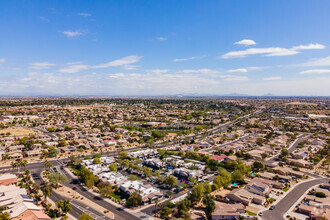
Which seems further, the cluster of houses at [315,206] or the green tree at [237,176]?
the green tree at [237,176]

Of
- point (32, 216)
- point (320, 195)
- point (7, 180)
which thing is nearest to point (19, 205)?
point (32, 216)

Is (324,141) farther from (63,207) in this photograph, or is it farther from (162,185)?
(63,207)

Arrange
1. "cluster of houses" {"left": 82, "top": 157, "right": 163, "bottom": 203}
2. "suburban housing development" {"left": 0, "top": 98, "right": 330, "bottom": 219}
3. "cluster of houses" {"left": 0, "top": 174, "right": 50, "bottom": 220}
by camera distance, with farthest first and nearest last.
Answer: "cluster of houses" {"left": 82, "top": 157, "right": 163, "bottom": 203} < "suburban housing development" {"left": 0, "top": 98, "right": 330, "bottom": 219} < "cluster of houses" {"left": 0, "top": 174, "right": 50, "bottom": 220}

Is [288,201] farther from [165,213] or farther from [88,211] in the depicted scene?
[88,211]

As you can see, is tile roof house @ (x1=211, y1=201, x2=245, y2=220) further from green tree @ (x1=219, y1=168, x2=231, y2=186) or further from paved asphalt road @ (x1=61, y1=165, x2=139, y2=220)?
paved asphalt road @ (x1=61, y1=165, x2=139, y2=220)

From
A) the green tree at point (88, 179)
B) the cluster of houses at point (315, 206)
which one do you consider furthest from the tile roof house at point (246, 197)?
the green tree at point (88, 179)

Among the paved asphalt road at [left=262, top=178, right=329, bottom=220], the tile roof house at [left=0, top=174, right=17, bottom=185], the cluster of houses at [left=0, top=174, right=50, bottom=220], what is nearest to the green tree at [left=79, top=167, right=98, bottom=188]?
the cluster of houses at [left=0, top=174, right=50, bottom=220]

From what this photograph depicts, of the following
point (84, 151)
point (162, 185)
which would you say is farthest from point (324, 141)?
point (84, 151)

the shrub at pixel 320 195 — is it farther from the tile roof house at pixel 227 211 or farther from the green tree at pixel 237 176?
the tile roof house at pixel 227 211
